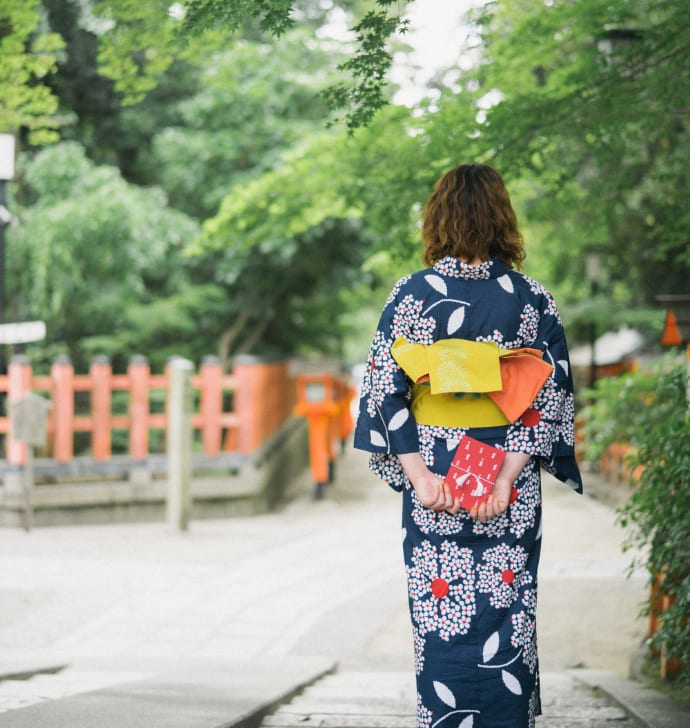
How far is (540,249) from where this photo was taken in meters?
12.9

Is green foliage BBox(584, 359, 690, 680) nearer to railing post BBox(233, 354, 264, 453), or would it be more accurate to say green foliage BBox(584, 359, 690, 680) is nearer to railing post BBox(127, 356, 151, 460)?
railing post BBox(127, 356, 151, 460)

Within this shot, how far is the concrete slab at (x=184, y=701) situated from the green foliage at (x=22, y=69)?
2.47 metres

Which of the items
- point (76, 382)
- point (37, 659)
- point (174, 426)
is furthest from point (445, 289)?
point (76, 382)

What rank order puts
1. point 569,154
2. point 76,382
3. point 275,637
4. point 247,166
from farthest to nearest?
point 247,166 < point 76,382 < point 275,637 < point 569,154

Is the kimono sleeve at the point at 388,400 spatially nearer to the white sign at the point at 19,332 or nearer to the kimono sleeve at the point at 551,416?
the kimono sleeve at the point at 551,416

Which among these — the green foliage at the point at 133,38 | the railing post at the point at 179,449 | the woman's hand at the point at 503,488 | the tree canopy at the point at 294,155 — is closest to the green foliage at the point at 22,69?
the tree canopy at the point at 294,155

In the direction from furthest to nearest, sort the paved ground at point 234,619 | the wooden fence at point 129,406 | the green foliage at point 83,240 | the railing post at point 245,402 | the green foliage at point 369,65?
1. the railing post at point 245,402
2. the green foliage at point 83,240
3. the wooden fence at point 129,406
4. the paved ground at point 234,619
5. the green foliage at point 369,65

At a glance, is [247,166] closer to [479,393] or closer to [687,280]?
[687,280]

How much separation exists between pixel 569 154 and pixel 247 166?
8238mm

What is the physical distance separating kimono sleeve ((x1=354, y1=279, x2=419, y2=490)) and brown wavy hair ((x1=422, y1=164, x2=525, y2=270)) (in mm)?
186

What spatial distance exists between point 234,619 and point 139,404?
4731 millimetres

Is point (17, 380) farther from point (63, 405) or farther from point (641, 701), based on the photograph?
point (641, 701)

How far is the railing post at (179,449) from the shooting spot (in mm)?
9844

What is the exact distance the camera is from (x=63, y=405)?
1045cm
